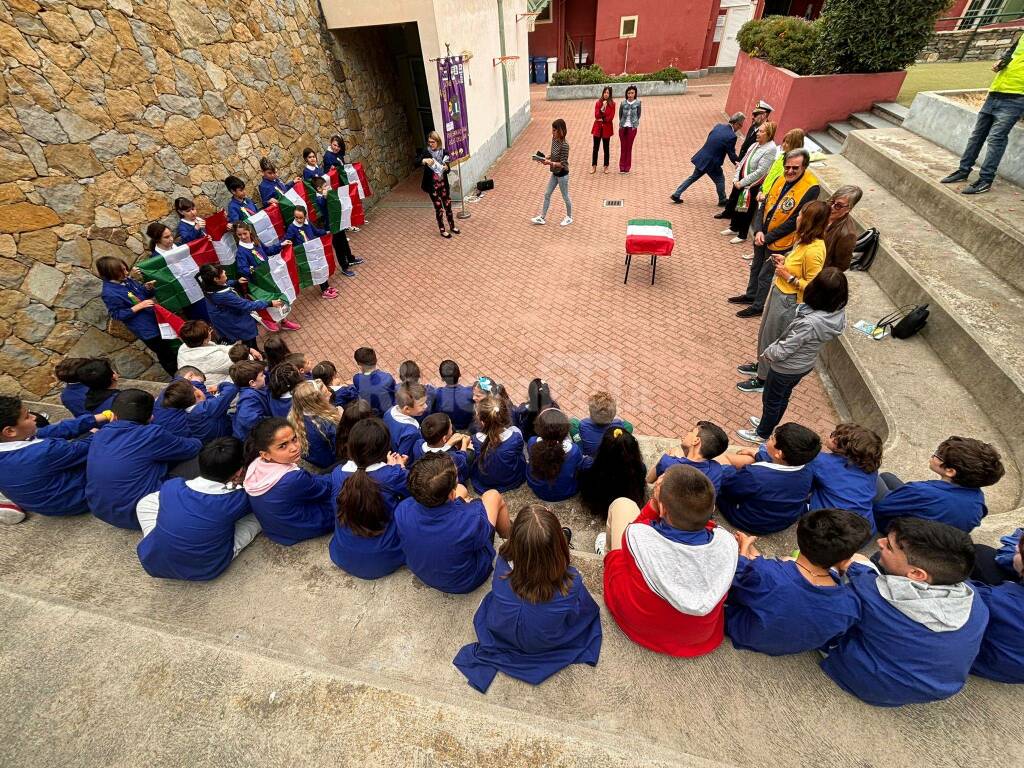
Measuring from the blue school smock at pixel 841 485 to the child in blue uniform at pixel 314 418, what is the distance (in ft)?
11.3

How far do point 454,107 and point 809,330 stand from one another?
26.9ft

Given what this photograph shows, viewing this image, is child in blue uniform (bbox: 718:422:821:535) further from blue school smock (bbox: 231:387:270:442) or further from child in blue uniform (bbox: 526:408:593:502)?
blue school smock (bbox: 231:387:270:442)

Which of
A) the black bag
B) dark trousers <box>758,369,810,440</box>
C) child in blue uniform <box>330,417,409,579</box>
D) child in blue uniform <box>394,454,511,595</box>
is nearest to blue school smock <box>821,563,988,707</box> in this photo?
child in blue uniform <box>394,454,511,595</box>

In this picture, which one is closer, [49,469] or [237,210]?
[49,469]

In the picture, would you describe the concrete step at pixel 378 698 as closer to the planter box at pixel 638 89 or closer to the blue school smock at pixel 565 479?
the blue school smock at pixel 565 479

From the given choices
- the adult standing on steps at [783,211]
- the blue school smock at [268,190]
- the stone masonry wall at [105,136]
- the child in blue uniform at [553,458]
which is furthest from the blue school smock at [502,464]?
the blue school smock at [268,190]

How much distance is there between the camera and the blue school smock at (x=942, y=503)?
2.56 metres

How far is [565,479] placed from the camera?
3385 millimetres

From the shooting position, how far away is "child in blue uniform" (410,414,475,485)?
9.93ft

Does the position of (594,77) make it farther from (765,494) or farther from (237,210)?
(765,494)

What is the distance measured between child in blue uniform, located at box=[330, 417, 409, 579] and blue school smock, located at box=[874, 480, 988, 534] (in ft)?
10.1

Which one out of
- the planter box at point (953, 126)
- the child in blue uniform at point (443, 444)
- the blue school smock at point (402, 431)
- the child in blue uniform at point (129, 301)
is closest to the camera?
the child in blue uniform at point (443, 444)

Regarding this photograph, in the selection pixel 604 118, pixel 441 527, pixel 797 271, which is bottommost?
pixel 441 527

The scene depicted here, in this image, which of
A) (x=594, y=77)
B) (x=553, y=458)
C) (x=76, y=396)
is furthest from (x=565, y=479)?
(x=594, y=77)
